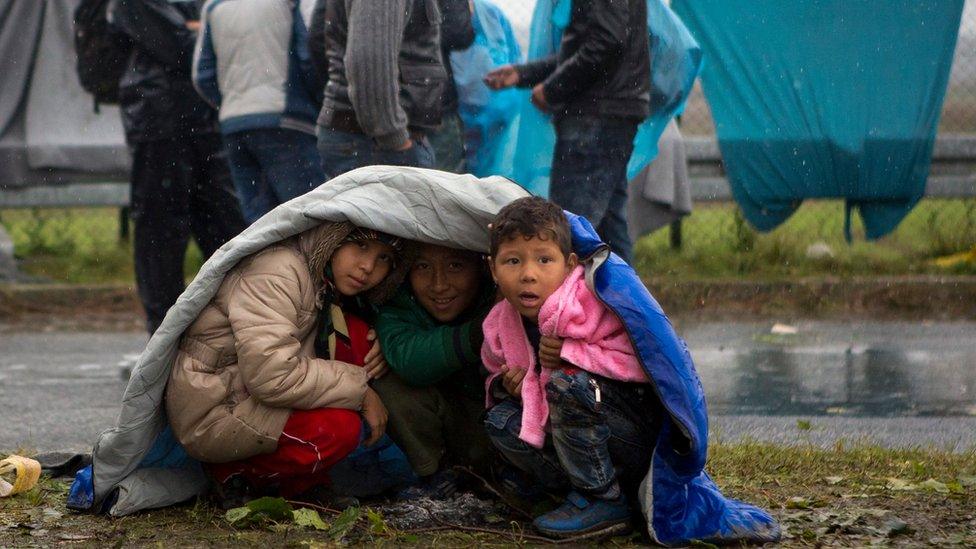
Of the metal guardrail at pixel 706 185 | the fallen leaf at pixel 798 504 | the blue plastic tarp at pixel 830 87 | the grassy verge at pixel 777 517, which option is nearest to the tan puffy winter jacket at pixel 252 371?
the grassy verge at pixel 777 517

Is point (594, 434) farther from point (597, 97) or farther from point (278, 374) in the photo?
point (597, 97)

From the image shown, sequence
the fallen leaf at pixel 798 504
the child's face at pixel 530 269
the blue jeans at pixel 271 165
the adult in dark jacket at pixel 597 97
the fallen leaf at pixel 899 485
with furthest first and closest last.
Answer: the blue jeans at pixel 271 165 → the adult in dark jacket at pixel 597 97 → the fallen leaf at pixel 899 485 → the fallen leaf at pixel 798 504 → the child's face at pixel 530 269

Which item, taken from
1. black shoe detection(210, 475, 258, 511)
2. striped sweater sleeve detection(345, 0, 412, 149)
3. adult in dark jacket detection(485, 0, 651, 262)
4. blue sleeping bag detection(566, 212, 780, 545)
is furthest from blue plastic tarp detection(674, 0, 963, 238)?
black shoe detection(210, 475, 258, 511)

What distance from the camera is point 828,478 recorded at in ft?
15.4

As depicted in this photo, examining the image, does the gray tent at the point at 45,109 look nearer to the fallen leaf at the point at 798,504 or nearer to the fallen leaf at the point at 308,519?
the fallen leaf at the point at 308,519

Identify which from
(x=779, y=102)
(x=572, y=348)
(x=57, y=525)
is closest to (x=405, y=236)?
(x=572, y=348)

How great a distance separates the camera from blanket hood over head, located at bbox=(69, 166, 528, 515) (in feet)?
13.3

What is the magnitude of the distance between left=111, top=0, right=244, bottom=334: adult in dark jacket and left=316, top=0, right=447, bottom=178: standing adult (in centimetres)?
148

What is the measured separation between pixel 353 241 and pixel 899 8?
16.4 feet

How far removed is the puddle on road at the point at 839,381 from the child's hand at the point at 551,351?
267 cm

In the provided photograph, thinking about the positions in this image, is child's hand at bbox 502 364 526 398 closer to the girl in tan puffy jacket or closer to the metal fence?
the girl in tan puffy jacket

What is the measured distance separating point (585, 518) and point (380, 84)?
2.70 meters

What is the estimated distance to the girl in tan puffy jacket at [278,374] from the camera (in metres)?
3.99

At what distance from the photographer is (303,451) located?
412cm
